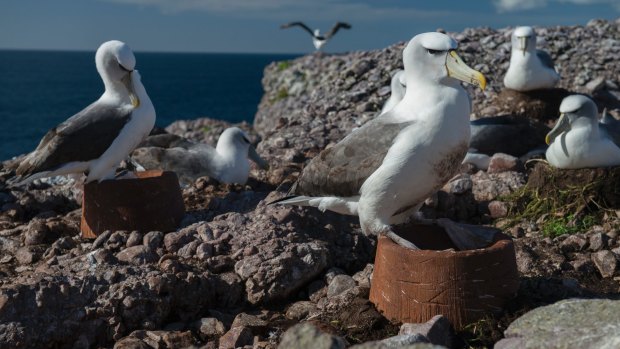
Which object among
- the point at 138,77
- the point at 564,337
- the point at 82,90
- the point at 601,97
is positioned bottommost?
the point at 82,90

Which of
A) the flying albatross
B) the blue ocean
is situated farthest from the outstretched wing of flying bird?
the blue ocean

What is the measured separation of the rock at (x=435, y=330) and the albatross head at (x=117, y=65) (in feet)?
12.9

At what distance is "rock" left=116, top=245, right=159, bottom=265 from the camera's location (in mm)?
5797

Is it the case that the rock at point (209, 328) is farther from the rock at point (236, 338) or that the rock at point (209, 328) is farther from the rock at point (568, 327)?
the rock at point (568, 327)

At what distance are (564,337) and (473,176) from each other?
4.47 m

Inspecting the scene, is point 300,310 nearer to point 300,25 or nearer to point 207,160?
point 207,160

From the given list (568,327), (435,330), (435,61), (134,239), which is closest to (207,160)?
(134,239)

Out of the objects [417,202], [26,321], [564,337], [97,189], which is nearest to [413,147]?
[417,202]

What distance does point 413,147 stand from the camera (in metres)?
4.76

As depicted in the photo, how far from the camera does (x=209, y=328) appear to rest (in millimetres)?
5055

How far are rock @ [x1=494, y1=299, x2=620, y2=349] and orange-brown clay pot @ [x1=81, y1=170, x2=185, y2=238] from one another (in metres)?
3.45

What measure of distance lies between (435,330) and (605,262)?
212cm

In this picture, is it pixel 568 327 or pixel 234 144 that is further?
pixel 234 144

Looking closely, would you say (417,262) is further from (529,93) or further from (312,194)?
(529,93)
